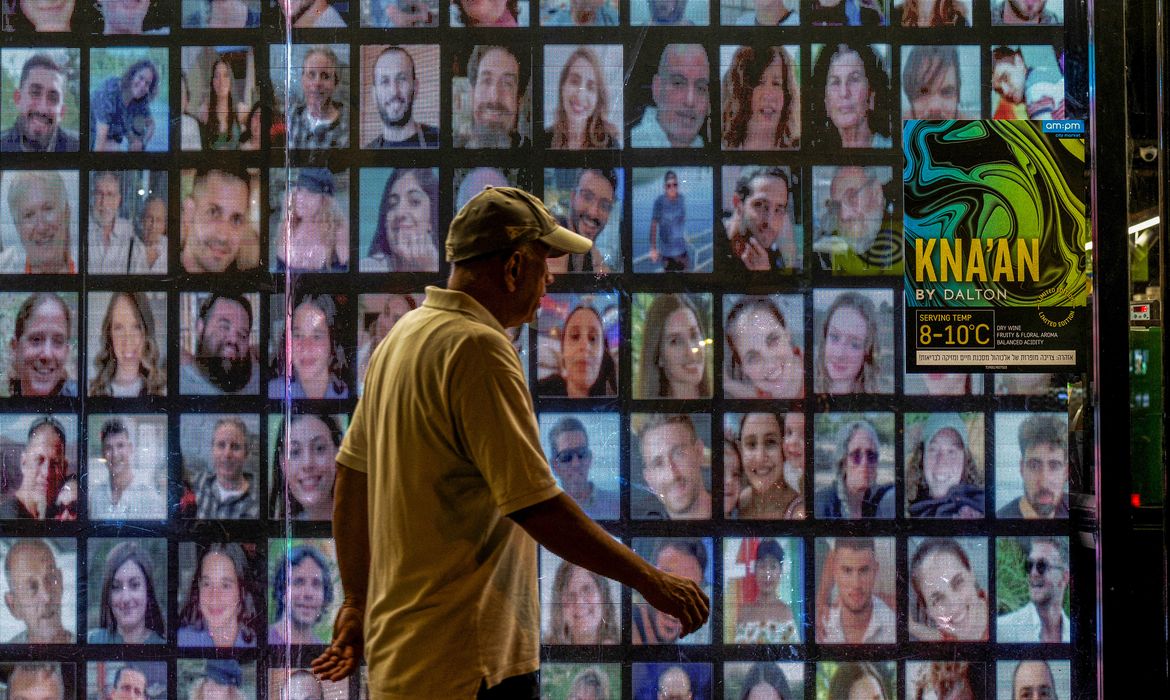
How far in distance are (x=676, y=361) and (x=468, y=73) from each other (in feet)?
3.38

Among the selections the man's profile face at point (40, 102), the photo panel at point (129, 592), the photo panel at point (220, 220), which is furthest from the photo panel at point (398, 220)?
the photo panel at point (129, 592)

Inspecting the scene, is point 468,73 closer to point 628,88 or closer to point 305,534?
point 628,88

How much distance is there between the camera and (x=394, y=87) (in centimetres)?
306

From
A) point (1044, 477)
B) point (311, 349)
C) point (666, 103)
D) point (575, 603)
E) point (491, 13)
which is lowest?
point (575, 603)

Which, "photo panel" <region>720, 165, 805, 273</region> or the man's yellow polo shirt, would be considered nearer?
the man's yellow polo shirt

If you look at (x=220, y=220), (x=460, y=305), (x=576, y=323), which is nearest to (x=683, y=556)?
(x=576, y=323)

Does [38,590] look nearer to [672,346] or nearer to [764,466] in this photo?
[672,346]

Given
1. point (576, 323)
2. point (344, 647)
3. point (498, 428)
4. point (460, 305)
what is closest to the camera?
point (498, 428)

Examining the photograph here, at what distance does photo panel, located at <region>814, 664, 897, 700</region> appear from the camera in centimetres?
308

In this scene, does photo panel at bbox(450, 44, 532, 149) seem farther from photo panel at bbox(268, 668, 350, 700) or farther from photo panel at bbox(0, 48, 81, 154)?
photo panel at bbox(268, 668, 350, 700)

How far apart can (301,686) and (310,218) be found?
1.37m

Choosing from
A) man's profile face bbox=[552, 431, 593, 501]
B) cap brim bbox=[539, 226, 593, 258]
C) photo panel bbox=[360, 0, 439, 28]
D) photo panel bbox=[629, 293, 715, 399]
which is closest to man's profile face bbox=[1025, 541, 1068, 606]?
photo panel bbox=[629, 293, 715, 399]

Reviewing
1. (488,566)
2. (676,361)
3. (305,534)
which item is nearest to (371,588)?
(488,566)

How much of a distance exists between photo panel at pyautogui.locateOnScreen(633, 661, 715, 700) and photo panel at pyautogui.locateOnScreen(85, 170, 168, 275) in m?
1.83
